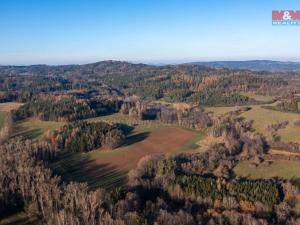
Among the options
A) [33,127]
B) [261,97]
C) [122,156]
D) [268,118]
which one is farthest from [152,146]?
[261,97]

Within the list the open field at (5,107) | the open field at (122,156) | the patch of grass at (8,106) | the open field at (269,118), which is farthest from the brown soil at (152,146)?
the patch of grass at (8,106)

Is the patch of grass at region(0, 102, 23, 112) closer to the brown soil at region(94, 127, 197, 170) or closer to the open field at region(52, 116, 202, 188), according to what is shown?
the open field at region(52, 116, 202, 188)

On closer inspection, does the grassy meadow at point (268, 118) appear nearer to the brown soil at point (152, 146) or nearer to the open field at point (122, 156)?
the open field at point (122, 156)

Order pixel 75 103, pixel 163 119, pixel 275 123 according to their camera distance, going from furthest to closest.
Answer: pixel 75 103 → pixel 163 119 → pixel 275 123

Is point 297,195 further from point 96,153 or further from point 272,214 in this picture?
point 96,153

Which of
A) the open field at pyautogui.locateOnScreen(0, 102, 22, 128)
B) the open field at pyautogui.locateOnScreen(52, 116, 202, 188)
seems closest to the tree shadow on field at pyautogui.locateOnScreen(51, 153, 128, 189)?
the open field at pyautogui.locateOnScreen(52, 116, 202, 188)

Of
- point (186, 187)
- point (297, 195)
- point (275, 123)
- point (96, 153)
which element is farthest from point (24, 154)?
point (275, 123)
